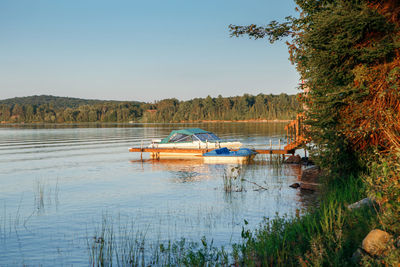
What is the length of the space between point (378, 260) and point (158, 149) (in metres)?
27.9

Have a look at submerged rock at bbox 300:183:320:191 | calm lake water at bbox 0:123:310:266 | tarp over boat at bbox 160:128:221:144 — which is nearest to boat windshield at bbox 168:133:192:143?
tarp over boat at bbox 160:128:221:144

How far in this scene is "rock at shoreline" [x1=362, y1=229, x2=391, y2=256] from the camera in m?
5.34

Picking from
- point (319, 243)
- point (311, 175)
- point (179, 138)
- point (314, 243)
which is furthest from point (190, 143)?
point (314, 243)

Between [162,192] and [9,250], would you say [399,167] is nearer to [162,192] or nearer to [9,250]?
[9,250]

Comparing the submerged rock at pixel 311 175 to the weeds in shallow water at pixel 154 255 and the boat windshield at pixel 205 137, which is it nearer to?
the weeds in shallow water at pixel 154 255

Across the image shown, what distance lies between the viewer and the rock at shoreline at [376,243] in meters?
5.34

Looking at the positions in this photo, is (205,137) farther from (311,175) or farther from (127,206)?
(127,206)

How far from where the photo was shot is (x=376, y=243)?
5488 millimetres

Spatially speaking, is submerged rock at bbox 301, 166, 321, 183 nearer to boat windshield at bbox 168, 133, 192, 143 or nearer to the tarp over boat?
the tarp over boat

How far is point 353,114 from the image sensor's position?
10453mm

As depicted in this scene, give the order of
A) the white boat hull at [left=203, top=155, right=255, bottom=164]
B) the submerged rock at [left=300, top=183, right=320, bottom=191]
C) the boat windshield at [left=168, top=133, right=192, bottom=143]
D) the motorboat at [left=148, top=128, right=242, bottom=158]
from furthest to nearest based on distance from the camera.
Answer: the boat windshield at [left=168, top=133, right=192, bottom=143] → the motorboat at [left=148, top=128, right=242, bottom=158] → the white boat hull at [left=203, top=155, right=255, bottom=164] → the submerged rock at [left=300, top=183, right=320, bottom=191]

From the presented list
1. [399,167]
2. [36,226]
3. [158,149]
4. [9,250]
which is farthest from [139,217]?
[158,149]

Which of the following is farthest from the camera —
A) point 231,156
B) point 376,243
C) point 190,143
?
point 190,143

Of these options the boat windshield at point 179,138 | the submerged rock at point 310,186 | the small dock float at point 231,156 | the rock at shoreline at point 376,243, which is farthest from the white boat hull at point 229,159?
the rock at shoreline at point 376,243
